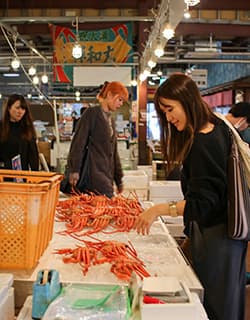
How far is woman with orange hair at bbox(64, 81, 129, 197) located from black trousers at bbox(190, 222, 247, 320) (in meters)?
1.69

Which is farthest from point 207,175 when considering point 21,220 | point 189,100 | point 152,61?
point 152,61

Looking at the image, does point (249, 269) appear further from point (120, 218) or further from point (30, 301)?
point (30, 301)

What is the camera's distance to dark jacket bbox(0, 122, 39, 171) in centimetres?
385

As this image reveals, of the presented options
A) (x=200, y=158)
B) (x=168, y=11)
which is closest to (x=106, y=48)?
(x=168, y=11)

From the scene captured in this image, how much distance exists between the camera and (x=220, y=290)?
1849 millimetres

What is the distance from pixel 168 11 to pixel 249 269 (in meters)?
2.99

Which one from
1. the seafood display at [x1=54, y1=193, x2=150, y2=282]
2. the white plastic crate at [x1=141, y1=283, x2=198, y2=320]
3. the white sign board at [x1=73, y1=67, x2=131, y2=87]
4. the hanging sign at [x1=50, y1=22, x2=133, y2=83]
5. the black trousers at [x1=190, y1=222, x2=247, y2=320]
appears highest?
the hanging sign at [x1=50, y1=22, x2=133, y2=83]

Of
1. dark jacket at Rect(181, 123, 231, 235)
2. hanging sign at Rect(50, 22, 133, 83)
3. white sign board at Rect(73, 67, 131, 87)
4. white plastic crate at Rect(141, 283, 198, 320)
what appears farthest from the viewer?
white sign board at Rect(73, 67, 131, 87)

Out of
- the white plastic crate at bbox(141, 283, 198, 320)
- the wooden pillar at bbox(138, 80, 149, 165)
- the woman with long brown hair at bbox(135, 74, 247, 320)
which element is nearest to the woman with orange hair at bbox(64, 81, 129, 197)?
the woman with long brown hair at bbox(135, 74, 247, 320)

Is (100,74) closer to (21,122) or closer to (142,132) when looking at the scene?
(142,132)

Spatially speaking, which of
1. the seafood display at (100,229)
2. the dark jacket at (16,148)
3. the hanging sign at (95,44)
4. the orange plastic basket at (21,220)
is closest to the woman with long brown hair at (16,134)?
the dark jacket at (16,148)

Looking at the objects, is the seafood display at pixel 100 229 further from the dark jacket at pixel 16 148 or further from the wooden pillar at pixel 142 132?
the wooden pillar at pixel 142 132

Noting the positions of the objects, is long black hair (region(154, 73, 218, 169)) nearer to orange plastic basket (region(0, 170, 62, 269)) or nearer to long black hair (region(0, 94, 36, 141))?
orange plastic basket (region(0, 170, 62, 269))

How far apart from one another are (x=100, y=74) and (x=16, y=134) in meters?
5.23
